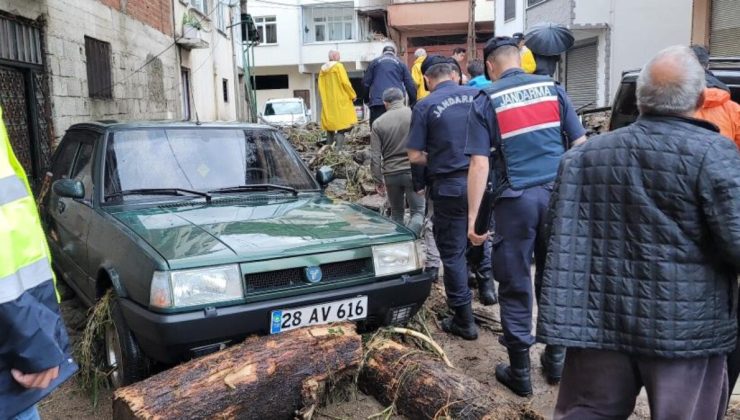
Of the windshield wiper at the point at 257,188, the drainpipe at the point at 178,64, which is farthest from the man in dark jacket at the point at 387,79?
the drainpipe at the point at 178,64

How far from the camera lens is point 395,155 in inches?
225

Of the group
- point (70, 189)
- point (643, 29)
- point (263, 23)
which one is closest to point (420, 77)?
point (70, 189)

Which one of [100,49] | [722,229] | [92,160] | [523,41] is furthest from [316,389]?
[100,49]

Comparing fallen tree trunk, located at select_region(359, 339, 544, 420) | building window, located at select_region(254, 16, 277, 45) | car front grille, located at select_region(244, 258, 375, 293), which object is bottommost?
fallen tree trunk, located at select_region(359, 339, 544, 420)

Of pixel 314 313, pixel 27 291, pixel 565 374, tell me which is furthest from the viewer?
pixel 314 313

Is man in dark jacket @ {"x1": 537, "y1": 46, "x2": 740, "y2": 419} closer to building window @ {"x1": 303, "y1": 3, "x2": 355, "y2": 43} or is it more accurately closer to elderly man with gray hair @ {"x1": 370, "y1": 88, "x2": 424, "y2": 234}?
elderly man with gray hair @ {"x1": 370, "y1": 88, "x2": 424, "y2": 234}

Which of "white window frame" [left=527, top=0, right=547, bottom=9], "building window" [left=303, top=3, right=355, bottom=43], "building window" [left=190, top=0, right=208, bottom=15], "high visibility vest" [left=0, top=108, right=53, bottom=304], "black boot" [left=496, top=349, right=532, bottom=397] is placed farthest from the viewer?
"building window" [left=303, top=3, right=355, bottom=43]

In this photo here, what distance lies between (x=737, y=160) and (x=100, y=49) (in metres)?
10.5

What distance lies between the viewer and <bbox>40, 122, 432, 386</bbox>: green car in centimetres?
309

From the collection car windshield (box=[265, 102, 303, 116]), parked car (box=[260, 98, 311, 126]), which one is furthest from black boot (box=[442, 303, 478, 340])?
car windshield (box=[265, 102, 303, 116])

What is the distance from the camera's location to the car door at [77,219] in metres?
4.13

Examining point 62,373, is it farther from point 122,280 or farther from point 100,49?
point 100,49

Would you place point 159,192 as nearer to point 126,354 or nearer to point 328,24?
point 126,354

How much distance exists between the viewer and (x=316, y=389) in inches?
121
